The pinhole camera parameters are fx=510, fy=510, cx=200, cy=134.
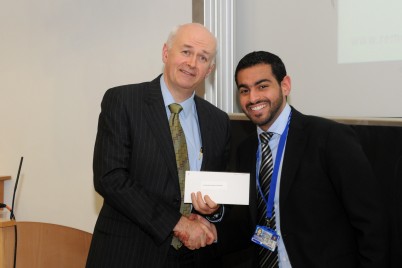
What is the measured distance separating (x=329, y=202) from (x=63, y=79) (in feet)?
Result: 9.10

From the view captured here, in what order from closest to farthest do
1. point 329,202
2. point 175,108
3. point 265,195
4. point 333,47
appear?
point 329,202
point 265,195
point 175,108
point 333,47

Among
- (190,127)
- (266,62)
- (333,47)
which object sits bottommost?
(190,127)

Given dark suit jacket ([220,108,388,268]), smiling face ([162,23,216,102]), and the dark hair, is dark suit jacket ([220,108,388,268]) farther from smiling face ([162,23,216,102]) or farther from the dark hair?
smiling face ([162,23,216,102])

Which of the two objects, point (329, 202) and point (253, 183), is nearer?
point (329, 202)

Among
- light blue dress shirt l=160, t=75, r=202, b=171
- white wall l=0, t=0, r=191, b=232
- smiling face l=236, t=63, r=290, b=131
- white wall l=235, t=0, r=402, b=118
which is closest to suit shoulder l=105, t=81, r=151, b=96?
light blue dress shirt l=160, t=75, r=202, b=171

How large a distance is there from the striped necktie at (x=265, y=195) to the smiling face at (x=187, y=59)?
0.43 meters

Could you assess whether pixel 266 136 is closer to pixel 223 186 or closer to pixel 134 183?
pixel 223 186

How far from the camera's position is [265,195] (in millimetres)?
2322

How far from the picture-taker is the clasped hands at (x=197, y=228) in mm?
2205

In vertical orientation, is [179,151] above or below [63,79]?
below

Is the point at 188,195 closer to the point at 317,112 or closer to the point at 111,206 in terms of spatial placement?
the point at 111,206

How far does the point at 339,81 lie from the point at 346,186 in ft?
3.98

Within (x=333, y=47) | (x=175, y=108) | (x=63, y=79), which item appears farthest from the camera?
(x=63, y=79)

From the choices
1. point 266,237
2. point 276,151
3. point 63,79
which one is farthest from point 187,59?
point 63,79
